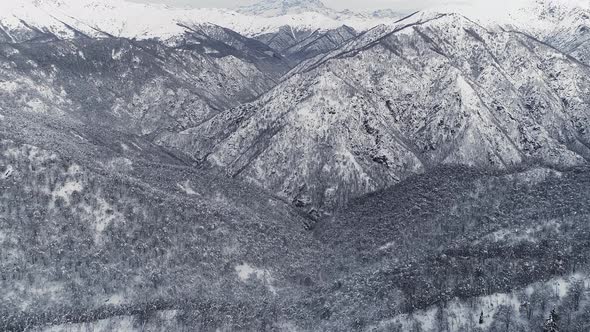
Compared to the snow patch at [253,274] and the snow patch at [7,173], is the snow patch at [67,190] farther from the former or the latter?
the snow patch at [253,274]

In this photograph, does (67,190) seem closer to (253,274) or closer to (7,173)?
(7,173)

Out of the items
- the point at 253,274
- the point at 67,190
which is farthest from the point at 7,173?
the point at 253,274

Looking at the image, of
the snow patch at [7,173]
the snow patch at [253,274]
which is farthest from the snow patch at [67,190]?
the snow patch at [253,274]

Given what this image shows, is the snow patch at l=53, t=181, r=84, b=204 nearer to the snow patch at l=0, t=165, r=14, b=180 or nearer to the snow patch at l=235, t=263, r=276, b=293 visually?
the snow patch at l=0, t=165, r=14, b=180

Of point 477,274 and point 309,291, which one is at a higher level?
point 477,274

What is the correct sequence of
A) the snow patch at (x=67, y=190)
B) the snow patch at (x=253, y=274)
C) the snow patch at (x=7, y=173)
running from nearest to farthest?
the snow patch at (x=253, y=274)
the snow patch at (x=67, y=190)
the snow patch at (x=7, y=173)

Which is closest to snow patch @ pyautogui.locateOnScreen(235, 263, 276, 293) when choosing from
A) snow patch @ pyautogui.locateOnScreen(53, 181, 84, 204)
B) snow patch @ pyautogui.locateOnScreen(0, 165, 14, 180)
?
snow patch @ pyautogui.locateOnScreen(53, 181, 84, 204)

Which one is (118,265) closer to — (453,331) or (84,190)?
(84,190)

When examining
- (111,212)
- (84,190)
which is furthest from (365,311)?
(84,190)

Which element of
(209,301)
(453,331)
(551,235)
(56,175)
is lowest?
(209,301)

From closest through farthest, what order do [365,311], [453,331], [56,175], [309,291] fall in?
[453,331] < [365,311] < [309,291] < [56,175]

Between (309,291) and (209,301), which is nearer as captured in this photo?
(209,301)
